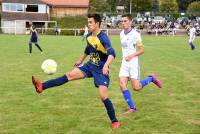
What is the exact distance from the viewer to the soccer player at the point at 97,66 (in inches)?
301

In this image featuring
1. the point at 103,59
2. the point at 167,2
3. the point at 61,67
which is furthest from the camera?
→ the point at 167,2

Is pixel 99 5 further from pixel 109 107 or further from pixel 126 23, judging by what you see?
pixel 109 107

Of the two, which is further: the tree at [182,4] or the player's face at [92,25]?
the tree at [182,4]

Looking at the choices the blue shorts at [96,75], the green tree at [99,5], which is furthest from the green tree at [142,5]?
the blue shorts at [96,75]

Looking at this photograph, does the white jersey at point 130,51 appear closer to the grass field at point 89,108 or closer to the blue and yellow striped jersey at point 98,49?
the grass field at point 89,108

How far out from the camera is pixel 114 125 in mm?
7762

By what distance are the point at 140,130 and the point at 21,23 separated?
60406 mm

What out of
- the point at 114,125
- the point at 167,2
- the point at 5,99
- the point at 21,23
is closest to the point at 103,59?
the point at 114,125

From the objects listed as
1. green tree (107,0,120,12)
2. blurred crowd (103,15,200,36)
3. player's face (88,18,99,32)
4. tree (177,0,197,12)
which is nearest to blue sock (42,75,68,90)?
player's face (88,18,99,32)

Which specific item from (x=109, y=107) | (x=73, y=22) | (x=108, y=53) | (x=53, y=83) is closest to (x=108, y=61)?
(x=108, y=53)

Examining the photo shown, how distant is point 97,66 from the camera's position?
7945 mm

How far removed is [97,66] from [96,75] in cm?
17

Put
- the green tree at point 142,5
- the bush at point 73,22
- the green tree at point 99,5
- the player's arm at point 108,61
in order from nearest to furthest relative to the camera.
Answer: the player's arm at point 108,61 → the bush at point 73,22 → the green tree at point 99,5 → the green tree at point 142,5

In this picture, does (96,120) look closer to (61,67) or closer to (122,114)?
(122,114)
